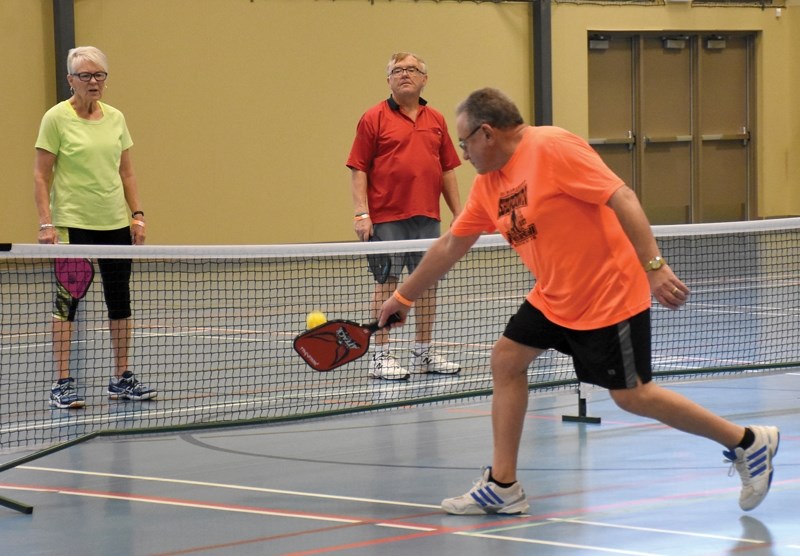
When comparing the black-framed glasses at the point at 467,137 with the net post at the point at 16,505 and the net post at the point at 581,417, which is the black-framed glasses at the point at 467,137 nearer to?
the net post at the point at 16,505

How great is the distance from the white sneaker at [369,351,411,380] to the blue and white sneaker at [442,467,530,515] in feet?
9.45

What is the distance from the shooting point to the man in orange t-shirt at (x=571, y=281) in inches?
155

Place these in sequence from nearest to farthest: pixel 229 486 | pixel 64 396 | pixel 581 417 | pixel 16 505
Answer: pixel 16 505 < pixel 229 486 < pixel 581 417 < pixel 64 396

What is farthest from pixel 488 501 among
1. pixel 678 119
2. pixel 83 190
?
pixel 678 119

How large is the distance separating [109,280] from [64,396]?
594mm

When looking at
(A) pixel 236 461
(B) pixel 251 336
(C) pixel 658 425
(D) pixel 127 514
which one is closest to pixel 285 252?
(A) pixel 236 461

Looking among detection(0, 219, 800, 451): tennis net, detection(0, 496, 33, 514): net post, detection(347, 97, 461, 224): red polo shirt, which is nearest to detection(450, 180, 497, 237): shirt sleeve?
detection(0, 219, 800, 451): tennis net

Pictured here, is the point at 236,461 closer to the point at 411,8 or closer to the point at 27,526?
the point at 27,526

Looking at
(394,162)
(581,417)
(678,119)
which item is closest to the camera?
(581,417)

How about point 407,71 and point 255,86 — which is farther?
point 255,86

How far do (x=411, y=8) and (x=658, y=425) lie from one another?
10732mm

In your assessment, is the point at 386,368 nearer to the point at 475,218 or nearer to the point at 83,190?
the point at 83,190

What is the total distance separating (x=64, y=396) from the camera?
6.39 metres

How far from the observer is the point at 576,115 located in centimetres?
1716
